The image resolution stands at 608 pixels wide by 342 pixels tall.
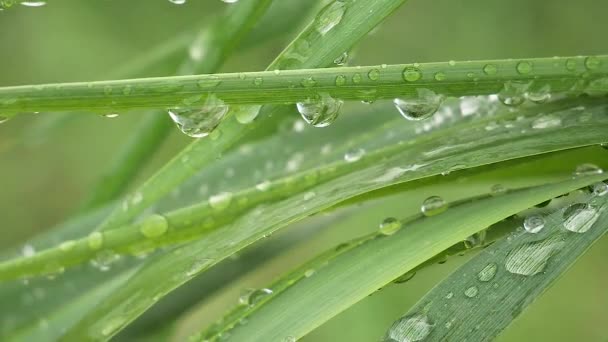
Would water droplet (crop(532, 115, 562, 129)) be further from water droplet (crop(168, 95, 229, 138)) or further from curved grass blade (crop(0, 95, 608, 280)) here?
water droplet (crop(168, 95, 229, 138))

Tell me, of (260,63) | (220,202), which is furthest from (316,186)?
(260,63)

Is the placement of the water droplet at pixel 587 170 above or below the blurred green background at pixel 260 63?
below

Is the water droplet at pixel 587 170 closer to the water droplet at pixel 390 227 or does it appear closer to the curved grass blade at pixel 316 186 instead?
the curved grass blade at pixel 316 186

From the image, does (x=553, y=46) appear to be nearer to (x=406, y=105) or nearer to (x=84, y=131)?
(x=406, y=105)

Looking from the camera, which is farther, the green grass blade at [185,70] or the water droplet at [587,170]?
the green grass blade at [185,70]

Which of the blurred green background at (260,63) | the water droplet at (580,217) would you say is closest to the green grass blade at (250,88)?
the water droplet at (580,217)

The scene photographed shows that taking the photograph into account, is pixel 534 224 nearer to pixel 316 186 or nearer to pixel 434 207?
pixel 434 207

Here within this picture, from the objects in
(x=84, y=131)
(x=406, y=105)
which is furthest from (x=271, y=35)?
(x=84, y=131)
